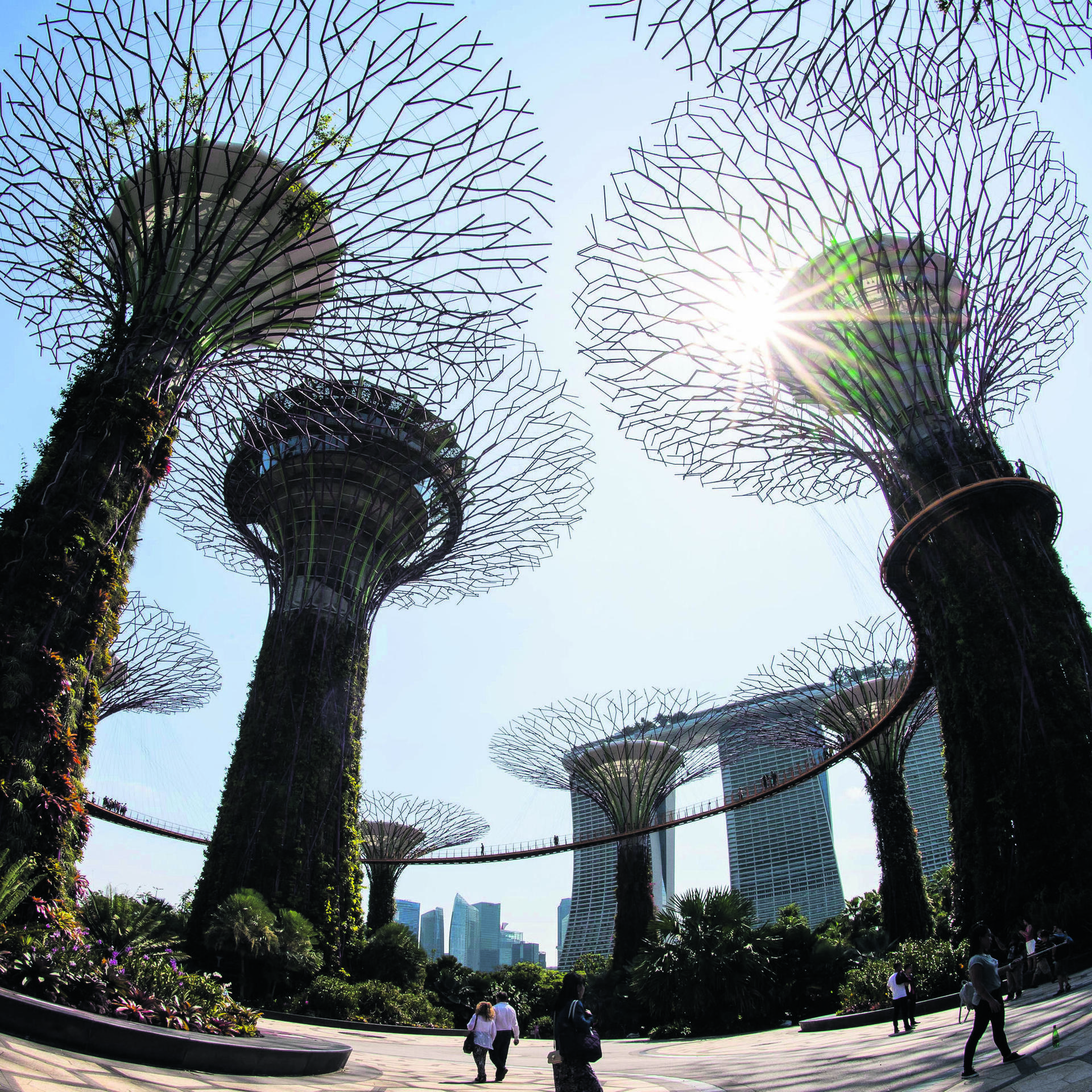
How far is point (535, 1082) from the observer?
8.10 metres

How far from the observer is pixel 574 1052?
4.78 m

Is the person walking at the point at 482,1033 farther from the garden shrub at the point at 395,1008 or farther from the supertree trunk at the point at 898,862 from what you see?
the supertree trunk at the point at 898,862

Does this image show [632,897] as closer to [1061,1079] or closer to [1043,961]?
[1043,961]

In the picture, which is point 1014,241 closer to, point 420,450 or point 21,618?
point 420,450

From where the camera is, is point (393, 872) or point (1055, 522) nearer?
point (1055, 522)

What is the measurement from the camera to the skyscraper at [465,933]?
179625mm

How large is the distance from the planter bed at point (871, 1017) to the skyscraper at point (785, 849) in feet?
174

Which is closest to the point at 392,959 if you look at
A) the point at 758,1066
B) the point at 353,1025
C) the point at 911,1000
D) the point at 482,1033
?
the point at 353,1025

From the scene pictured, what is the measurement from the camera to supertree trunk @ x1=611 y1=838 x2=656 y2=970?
83.6ft

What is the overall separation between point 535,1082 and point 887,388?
1272 centimetres

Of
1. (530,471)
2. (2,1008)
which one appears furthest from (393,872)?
(2,1008)

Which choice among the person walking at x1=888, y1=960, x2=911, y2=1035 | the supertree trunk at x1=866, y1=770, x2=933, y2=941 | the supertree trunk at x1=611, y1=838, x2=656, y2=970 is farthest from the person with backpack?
the supertree trunk at x1=611, y1=838, x2=656, y2=970

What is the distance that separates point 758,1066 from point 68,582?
8723 millimetres

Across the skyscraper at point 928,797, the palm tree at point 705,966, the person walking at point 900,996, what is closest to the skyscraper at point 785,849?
the skyscraper at point 928,797
